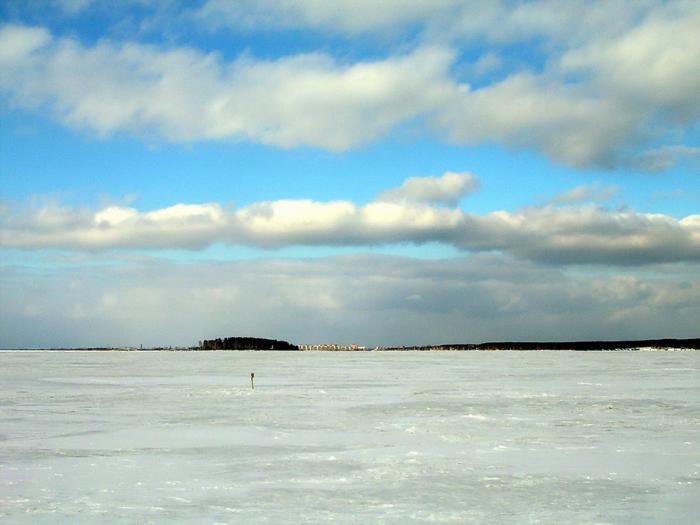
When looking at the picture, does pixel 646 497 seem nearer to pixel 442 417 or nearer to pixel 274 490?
pixel 274 490

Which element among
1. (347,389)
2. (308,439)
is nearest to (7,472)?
(308,439)

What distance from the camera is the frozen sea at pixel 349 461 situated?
342 inches

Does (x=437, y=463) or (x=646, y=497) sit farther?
(x=437, y=463)

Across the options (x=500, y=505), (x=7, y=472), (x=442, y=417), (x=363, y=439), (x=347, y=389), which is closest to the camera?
(x=500, y=505)

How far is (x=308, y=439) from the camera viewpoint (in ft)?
46.5

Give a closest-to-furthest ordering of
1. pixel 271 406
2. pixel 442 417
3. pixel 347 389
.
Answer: pixel 442 417, pixel 271 406, pixel 347 389

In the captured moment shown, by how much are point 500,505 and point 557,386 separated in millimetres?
21582

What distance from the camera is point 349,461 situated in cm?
1185

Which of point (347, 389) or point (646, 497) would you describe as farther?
point (347, 389)

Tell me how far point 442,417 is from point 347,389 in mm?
10021

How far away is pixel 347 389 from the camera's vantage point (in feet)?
90.3

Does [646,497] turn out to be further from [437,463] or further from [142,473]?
[142,473]

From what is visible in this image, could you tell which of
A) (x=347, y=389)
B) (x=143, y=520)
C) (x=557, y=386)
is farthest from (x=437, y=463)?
(x=557, y=386)

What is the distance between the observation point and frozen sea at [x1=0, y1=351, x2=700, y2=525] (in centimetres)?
869
